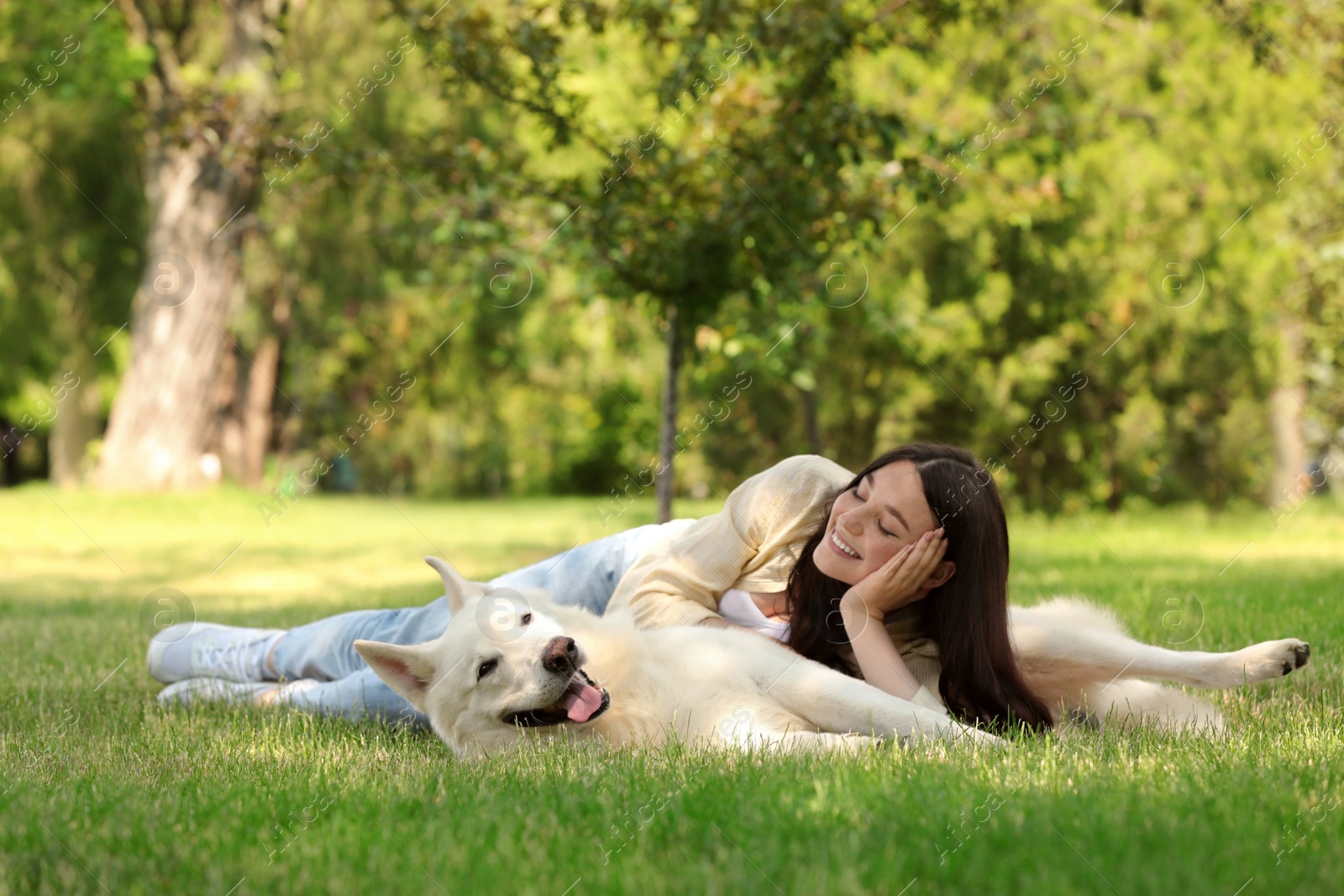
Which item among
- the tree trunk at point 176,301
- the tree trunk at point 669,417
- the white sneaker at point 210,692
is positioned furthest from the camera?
the tree trunk at point 176,301

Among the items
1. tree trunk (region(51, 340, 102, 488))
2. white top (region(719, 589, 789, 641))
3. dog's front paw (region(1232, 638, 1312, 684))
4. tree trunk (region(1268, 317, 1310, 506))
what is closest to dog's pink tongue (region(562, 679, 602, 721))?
white top (region(719, 589, 789, 641))

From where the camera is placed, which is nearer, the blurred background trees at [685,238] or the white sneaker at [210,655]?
the white sneaker at [210,655]

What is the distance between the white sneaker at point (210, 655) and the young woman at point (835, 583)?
292 millimetres

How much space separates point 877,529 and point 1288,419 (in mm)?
12390

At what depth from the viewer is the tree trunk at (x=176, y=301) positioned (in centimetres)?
1597

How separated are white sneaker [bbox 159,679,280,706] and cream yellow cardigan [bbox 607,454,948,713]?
1508 mm

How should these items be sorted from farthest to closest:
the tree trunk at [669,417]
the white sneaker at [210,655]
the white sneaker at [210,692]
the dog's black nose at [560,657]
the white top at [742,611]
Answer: the tree trunk at [669,417] < the white sneaker at [210,655] < the white sneaker at [210,692] < the white top at [742,611] < the dog's black nose at [560,657]

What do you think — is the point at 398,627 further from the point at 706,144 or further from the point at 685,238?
the point at 706,144

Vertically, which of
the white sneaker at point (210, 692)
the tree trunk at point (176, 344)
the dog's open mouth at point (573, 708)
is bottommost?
the white sneaker at point (210, 692)

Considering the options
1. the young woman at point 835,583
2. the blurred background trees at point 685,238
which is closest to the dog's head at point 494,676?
the young woman at point 835,583

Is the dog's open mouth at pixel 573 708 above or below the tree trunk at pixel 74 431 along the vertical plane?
below

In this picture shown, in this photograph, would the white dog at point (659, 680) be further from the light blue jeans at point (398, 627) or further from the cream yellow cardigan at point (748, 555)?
the light blue jeans at point (398, 627)

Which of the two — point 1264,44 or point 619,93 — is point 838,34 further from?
point 619,93

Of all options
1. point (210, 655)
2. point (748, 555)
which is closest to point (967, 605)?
point (748, 555)
